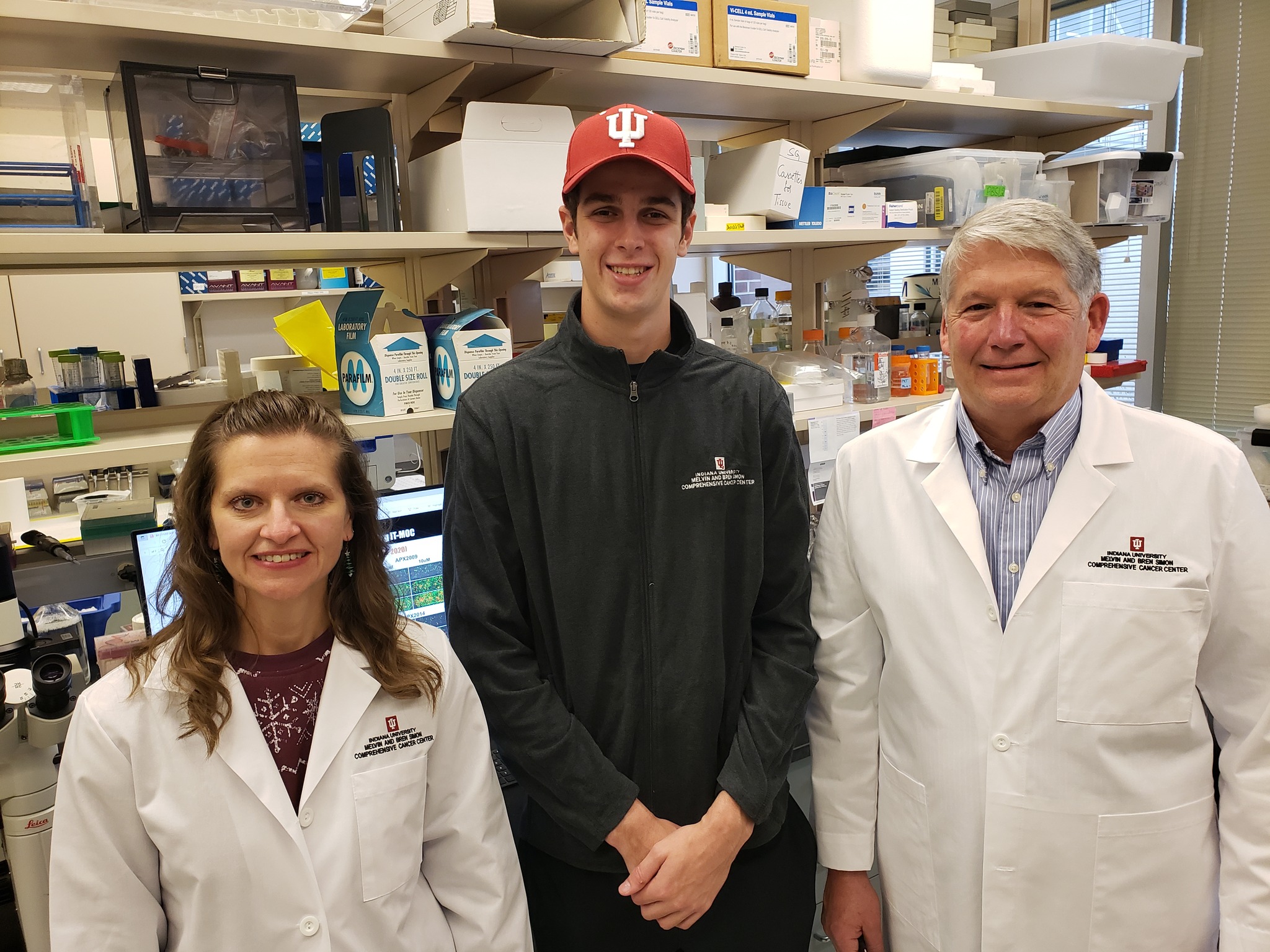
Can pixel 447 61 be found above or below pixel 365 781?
above

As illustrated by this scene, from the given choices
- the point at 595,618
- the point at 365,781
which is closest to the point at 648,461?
the point at 595,618

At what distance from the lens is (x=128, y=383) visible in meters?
2.08

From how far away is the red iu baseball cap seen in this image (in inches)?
51.1

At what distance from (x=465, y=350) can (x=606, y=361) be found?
1.84ft

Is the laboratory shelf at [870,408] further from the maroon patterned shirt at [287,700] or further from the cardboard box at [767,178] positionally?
the maroon patterned shirt at [287,700]

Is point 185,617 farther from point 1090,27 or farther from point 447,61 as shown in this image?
point 1090,27

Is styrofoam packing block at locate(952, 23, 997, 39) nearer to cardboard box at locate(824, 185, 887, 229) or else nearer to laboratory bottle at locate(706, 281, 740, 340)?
cardboard box at locate(824, 185, 887, 229)

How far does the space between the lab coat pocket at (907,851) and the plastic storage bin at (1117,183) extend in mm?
2125

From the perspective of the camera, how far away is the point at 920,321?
314cm

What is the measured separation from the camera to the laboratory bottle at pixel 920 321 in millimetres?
3133

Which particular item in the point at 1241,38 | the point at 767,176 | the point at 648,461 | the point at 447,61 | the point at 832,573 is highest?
the point at 1241,38

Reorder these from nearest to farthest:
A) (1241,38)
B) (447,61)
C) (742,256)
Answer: (447,61) < (742,256) < (1241,38)

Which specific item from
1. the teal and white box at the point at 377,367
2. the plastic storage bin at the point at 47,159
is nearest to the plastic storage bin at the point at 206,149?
the plastic storage bin at the point at 47,159

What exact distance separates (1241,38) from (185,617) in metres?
4.06
